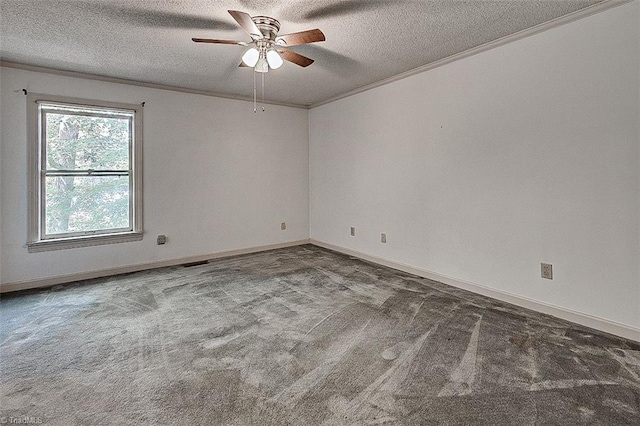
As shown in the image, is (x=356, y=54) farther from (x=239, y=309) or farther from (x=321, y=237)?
(x=321, y=237)

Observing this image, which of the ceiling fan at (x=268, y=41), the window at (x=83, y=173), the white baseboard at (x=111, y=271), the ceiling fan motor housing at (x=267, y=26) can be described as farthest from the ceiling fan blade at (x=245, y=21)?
the white baseboard at (x=111, y=271)

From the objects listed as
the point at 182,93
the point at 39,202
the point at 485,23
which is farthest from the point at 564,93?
the point at 39,202

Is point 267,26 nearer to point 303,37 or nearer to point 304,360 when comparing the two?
point 303,37

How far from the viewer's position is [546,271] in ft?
9.27

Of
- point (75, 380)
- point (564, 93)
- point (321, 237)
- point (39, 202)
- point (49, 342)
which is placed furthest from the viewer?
point (321, 237)

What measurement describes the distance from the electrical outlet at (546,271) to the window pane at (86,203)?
4701 mm

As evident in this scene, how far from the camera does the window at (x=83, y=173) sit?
3646 mm

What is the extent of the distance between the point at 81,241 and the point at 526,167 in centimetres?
487

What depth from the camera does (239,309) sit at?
9.89ft

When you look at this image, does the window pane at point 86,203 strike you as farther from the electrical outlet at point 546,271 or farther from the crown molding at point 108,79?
the electrical outlet at point 546,271

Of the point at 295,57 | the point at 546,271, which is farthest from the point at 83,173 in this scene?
the point at 546,271

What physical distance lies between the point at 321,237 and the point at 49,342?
3.88 m

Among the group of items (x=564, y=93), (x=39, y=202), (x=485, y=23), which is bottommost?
(x=39, y=202)

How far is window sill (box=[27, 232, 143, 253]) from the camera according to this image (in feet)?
12.0
